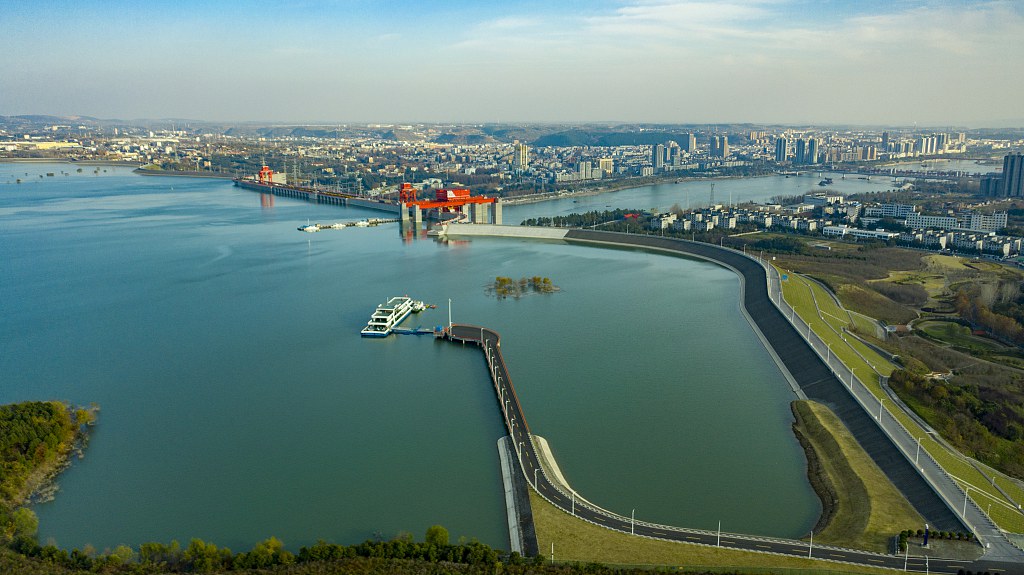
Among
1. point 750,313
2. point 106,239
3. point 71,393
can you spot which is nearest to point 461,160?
point 106,239

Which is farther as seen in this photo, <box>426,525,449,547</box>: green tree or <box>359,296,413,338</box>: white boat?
<box>359,296,413,338</box>: white boat

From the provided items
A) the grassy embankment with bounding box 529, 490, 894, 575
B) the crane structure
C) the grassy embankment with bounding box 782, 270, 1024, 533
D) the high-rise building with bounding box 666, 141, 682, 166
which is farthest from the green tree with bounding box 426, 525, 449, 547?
the high-rise building with bounding box 666, 141, 682, 166

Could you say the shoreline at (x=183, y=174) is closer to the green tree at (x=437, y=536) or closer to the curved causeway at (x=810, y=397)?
the curved causeway at (x=810, y=397)

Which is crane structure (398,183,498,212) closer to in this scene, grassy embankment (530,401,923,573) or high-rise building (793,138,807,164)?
grassy embankment (530,401,923,573)

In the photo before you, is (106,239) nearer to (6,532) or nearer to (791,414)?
(6,532)

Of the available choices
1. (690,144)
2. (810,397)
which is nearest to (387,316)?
(810,397)

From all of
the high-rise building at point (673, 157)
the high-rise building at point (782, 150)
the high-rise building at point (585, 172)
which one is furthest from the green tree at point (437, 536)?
the high-rise building at point (782, 150)
